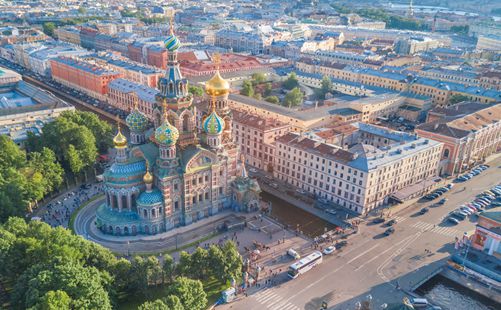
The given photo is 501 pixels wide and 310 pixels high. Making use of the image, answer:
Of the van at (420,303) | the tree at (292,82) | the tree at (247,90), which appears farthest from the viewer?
the tree at (292,82)

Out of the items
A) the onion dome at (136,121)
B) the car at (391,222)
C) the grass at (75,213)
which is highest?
the onion dome at (136,121)

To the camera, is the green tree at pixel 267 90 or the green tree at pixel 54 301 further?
the green tree at pixel 267 90

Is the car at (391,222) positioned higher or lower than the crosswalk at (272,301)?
higher

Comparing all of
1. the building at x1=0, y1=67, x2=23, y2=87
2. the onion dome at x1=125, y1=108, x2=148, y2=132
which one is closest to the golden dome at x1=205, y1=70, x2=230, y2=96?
the onion dome at x1=125, y1=108, x2=148, y2=132

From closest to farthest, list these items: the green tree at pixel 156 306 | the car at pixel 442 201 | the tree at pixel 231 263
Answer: the green tree at pixel 156 306 → the tree at pixel 231 263 → the car at pixel 442 201

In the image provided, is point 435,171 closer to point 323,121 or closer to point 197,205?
point 323,121

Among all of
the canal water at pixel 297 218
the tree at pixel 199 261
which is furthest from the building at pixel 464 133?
the tree at pixel 199 261

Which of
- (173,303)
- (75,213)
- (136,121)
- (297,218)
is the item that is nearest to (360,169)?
(297,218)

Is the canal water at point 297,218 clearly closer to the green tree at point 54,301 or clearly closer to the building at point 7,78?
the green tree at point 54,301

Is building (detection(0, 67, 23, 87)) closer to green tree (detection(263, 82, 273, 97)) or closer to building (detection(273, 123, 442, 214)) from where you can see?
green tree (detection(263, 82, 273, 97))
